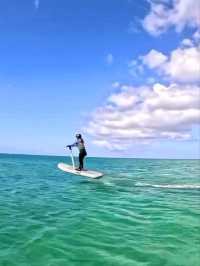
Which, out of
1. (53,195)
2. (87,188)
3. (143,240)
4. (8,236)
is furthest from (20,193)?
(143,240)

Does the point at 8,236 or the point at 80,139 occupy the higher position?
the point at 80,139

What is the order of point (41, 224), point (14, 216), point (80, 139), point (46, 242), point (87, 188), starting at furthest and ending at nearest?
point (80, 139)
point (87, 188)
point (14, 216)
point (41, 224)
point (46, 242)

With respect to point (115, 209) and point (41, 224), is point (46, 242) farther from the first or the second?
point (115, 209)

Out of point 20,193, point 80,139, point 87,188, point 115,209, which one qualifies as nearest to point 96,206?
point 115,209

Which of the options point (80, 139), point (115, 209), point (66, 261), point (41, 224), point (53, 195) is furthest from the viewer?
point (80, 139)

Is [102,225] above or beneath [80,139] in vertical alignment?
beneath

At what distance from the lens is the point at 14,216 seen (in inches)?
516

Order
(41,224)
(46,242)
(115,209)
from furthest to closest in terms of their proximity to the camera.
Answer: (115,209) < (41,224) < (46,242)

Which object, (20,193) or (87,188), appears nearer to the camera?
(20,193)

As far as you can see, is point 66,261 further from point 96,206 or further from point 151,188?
point 151,188

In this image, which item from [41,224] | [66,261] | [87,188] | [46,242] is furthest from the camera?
[87,188]

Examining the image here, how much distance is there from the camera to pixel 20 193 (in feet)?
65.3

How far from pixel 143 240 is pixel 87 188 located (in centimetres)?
1283

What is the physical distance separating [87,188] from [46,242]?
13.2 metres
